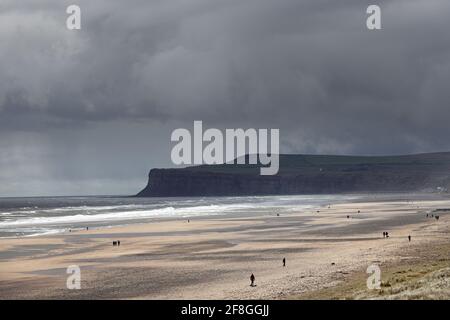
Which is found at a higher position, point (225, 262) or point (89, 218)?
point (225, 262)

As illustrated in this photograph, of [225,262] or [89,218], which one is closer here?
[225,262]

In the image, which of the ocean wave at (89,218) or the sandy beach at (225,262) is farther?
the ocean wave at (89,218)

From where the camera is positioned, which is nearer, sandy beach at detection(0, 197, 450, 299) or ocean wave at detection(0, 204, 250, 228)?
sandy beach at detection(0, 197, 450, 299)

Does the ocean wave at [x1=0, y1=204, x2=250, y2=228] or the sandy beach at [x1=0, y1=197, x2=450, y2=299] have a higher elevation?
the sandy beach at [x1=0, y1=197, x2=450, y2=299]
